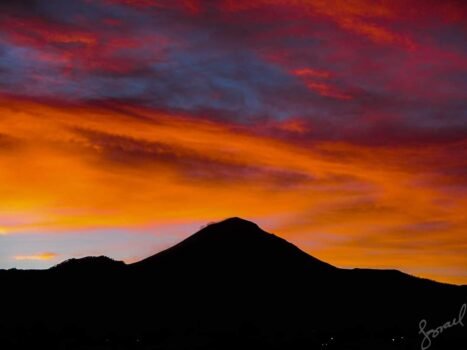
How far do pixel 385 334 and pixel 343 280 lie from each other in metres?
53.8

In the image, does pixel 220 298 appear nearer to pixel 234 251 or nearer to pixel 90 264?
pixel 234 251

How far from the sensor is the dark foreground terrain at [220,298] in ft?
285

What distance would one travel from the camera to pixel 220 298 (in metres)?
122

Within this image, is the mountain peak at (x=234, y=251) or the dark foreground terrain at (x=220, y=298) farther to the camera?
the mountain peak at (x=234, y=251)

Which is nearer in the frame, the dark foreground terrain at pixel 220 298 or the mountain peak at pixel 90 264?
the dark foreground terrain at pixel 220 298

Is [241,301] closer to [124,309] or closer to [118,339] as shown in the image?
[124,309]

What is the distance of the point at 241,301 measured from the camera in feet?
396

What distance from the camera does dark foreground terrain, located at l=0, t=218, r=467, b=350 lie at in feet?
285

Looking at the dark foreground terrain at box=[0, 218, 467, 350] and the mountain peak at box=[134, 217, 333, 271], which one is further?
the mountain peak at box=[134, 217, 333, 271]

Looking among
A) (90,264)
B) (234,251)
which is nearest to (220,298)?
(234,251)

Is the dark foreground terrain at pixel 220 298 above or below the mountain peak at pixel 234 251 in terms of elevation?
below

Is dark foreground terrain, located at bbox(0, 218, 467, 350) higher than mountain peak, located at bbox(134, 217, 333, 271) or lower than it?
lower

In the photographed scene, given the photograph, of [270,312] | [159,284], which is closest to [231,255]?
[159,284]

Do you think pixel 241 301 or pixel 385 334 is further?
pixel 241 301
